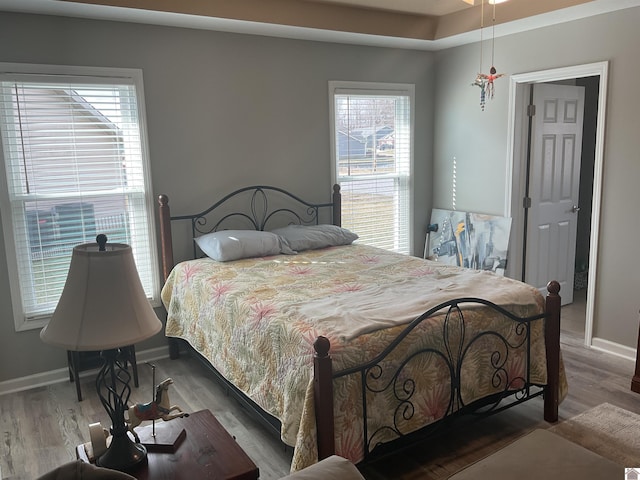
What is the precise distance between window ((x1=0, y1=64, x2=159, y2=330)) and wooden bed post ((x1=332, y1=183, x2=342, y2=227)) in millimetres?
1573

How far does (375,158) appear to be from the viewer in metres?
5.02

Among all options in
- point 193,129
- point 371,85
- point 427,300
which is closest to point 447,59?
point 371,85

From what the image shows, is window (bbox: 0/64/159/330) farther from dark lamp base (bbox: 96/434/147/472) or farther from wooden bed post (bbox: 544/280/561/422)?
wooden bed post (bbox: 544/280/561/422)

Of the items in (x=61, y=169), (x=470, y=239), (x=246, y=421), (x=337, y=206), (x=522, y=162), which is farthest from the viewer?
(x=470, y=239)

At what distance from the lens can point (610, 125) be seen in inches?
148

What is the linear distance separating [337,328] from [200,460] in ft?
2.74

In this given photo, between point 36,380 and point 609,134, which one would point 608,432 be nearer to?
point 609,134

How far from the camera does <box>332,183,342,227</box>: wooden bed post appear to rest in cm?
468

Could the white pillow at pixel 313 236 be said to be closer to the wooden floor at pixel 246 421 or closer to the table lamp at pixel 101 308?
the wooden floor at pixel 246 421

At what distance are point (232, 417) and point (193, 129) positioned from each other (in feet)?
7.00

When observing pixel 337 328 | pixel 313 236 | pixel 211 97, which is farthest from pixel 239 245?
pixel 337 328

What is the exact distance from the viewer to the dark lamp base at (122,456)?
1.66 m

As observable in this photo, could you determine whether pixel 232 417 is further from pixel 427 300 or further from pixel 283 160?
pixel 283 160

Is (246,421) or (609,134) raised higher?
(609,134)
